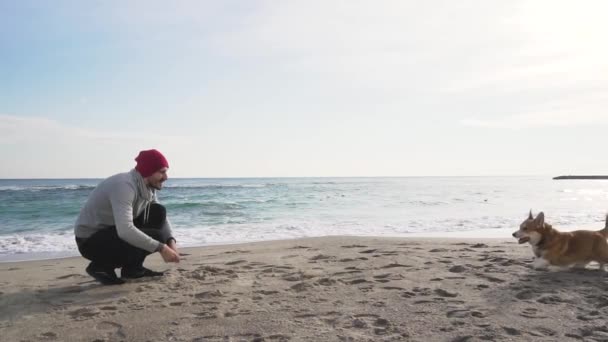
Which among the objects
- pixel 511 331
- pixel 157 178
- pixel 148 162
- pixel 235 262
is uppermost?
pixel 148 162

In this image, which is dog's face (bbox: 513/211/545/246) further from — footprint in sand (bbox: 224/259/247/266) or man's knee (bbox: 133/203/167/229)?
man's knee (bbox: 133/203/167/229)

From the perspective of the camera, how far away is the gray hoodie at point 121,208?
11.7 feet

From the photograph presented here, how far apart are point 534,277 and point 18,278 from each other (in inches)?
210

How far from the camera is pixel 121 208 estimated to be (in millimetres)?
3578

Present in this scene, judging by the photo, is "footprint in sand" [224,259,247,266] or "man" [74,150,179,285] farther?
"footprint in sand" [224,259,247,266]

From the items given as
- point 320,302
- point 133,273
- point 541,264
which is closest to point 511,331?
point 320,302

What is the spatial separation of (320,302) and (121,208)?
70.0 inches

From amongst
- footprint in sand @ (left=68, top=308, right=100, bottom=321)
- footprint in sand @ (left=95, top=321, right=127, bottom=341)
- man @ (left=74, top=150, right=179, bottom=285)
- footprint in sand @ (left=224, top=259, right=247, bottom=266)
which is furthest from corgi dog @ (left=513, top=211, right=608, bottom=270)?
footprint in sand @ (left=68, top=308, right=100, bottom=321)

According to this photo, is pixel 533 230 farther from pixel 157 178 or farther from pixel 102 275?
pixel 102 275

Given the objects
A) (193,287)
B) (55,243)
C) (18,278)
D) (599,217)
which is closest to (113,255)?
(193,287)

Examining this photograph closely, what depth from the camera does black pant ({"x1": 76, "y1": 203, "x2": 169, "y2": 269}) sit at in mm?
3916

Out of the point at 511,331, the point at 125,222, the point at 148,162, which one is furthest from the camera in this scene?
the point at 148,162

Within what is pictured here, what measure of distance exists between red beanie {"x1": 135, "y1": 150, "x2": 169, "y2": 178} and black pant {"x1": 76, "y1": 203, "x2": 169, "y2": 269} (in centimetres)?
51

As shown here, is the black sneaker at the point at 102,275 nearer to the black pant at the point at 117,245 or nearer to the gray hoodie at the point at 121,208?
the black pant at the point at 117,245
